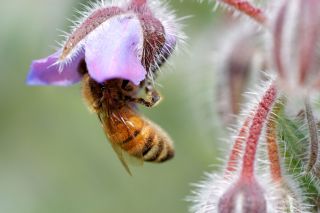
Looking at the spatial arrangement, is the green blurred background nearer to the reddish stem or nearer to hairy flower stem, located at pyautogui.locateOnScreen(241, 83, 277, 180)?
hairy flower stem, located at pyautogui.locateOnScreen(241, 83, 277, 180)

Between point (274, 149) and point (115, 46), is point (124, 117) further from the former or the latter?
point (274, 149)

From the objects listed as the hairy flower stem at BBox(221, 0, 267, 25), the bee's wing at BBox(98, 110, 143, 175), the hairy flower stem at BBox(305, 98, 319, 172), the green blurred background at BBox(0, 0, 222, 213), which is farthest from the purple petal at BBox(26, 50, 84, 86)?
the green blurred background at BBox(0, 0, 222, 213)

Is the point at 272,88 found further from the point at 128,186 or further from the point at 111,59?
the point at 128,186

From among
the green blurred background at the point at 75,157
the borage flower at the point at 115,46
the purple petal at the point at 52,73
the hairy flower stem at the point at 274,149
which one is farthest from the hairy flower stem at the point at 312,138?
the green blurred background at the point at 75,157

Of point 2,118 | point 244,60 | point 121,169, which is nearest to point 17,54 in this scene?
point 2,118

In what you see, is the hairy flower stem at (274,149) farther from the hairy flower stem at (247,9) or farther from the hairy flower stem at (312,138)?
the hairy flower stem at (247,9)
